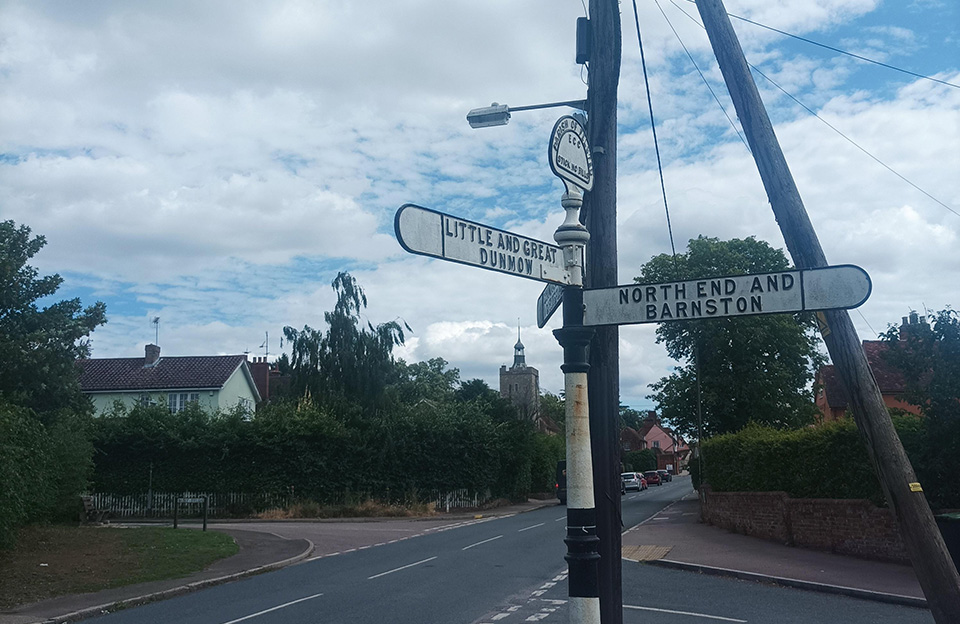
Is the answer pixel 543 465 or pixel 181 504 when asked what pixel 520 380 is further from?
pixel 181 504

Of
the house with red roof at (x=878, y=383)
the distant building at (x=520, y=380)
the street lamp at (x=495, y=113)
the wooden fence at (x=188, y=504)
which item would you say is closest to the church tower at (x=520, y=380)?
the distant building at (x=520, y=380)

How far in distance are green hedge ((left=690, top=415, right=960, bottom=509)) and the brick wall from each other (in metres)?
0.28

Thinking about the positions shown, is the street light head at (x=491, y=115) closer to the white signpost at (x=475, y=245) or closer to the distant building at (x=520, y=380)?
the white signpost at (x=475, y=245)

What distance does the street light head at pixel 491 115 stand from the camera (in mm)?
6383

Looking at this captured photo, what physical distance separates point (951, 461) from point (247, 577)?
42.0ft

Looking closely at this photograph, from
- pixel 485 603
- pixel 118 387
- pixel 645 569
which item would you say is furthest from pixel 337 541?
pixel 118 387

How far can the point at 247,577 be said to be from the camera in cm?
1634

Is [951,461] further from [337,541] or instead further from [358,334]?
[358,334]

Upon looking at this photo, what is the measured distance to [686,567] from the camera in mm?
16359

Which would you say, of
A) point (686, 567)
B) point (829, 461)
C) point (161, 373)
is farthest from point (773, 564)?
point (161, 373)

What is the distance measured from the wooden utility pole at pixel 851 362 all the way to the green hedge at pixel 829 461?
18.4ft

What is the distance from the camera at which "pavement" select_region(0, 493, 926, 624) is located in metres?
12.5

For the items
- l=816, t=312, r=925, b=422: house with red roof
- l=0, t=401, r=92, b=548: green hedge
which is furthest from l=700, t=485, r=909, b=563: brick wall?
l=0, t=401, r=92, b=548: green hedge

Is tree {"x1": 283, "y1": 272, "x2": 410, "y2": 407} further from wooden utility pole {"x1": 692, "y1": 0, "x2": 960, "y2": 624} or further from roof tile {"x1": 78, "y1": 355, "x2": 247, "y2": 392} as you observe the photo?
wooden utility pole {"x1": 692, "y1": 0, "x2": 960, "y2": 624}
